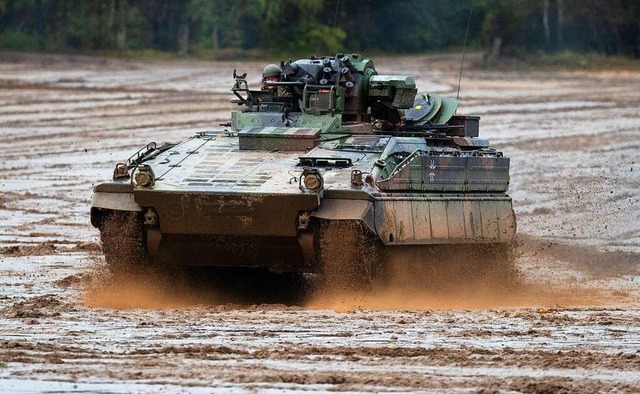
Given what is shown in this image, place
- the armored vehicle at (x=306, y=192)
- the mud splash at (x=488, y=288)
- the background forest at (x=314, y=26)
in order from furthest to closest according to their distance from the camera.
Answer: the background forest at (x=314, y=26) → the mud splash at (x=488, y=288) → the armored vehicle at (x=306, y=192)

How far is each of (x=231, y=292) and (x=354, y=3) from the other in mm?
26388

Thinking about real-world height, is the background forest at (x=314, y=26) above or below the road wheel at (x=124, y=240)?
above

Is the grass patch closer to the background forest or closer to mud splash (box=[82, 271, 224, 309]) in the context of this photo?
the background forest

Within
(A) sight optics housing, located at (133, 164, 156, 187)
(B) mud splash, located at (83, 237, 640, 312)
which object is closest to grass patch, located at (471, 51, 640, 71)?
(B) mud splash, located at (83, 237, 640, 312)

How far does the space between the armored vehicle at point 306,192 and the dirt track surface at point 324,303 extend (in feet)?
1.75

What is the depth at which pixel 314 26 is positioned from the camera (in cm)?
4119

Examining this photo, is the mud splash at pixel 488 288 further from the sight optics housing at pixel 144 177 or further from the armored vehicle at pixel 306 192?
the sight optics housing at pixel 144 177

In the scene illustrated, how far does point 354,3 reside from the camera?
134 ft

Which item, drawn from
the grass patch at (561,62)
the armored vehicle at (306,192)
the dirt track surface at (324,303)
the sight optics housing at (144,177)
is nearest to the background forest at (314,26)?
the grass patch at (561,62)

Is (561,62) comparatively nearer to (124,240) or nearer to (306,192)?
(124,240)

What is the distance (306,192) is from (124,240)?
69.4 inches

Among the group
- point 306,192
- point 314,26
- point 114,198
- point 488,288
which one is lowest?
point 488,288

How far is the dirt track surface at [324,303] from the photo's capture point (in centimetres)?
921

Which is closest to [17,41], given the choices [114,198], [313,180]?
[114,198]
